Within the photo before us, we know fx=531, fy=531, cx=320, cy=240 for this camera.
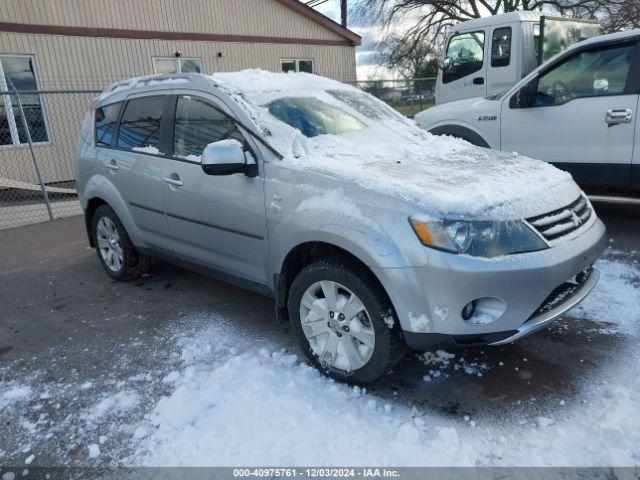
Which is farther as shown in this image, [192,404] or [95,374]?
[95,374]

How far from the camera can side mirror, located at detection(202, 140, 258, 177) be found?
3244mm

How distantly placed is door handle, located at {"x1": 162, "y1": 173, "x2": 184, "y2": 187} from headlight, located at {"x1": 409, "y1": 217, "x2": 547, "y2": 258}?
198cm

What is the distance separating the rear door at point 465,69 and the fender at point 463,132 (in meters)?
2.80

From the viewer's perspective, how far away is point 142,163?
429 centimetres

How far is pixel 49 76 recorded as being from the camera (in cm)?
1095

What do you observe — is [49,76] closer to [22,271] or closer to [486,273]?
[22,271]

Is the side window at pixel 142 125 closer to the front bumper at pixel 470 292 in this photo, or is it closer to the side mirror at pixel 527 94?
the front bumper at pixel 470 292

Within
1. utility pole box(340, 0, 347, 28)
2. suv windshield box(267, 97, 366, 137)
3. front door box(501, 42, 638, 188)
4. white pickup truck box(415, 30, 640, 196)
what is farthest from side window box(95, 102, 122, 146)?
utility pole box(340, 0, 347, 28)

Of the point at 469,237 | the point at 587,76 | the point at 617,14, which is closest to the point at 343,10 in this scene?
the point at 617,14

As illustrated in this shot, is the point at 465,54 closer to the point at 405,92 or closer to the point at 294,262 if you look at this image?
the point at 405,92

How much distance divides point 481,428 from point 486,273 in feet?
2.60

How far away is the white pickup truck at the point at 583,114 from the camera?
17.0ft

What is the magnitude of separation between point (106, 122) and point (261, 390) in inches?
123

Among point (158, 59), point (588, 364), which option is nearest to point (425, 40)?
point (158, 59)
